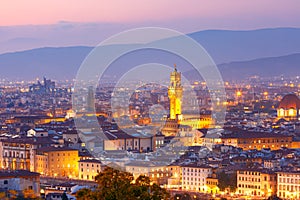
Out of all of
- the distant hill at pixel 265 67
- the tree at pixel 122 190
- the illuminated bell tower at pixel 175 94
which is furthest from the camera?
the distant hill at pixel 265 67

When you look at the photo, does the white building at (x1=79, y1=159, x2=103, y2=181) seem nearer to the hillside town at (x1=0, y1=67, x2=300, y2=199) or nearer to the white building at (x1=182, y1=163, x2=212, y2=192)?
the hillside town at (x1=0, y1=67, x2=300, y2=199)

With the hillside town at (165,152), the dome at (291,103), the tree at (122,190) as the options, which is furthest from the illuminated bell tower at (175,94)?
the tree at (122,190)

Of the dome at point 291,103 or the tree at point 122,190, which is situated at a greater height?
the dome at point 291,103

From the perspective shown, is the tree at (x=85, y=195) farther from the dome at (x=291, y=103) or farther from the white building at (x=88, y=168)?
the dome at (x=291, y=103)

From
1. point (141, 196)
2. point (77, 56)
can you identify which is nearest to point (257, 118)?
point (141, 196)

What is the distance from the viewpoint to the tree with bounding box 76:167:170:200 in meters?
16.4

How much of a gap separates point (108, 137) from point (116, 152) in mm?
5009

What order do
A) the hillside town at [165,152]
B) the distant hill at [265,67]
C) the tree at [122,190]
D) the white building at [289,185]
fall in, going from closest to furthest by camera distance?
the tree at [122,190] < the white building at [289,185] < the hillside town at [165,152] < the distant hill at [265,67]

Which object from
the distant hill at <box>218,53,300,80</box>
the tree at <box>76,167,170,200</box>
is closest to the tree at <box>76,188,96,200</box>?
the tree at <box>76,167,170,200</box>

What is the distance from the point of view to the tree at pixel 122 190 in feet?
53.8

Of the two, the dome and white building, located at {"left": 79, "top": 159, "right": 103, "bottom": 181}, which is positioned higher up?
the dome

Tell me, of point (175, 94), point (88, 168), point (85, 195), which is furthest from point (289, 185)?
point (175, 94)

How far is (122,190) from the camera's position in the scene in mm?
16547

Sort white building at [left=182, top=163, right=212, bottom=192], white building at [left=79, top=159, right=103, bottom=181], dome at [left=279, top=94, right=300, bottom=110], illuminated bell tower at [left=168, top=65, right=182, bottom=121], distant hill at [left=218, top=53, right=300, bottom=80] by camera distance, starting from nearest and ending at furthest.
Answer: white building at [left=182, top=163, right=212, bottom=192], white building at [left=79, top=159, right=103, bottom=181], illuminated bell tower at [left=168, top=65, right=182, bottom=121], dome at [left=279, top=94, right=300, bottom=110], distant hill at [left=218, top=53, right=300, bottom=80]
